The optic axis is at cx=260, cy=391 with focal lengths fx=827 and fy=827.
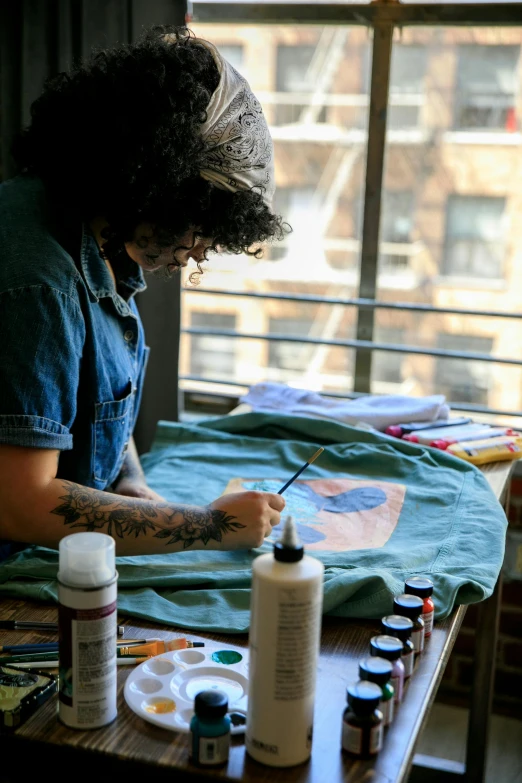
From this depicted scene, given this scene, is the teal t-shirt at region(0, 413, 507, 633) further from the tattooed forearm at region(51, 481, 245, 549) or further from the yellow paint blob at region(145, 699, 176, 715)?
the yellow paint blob at region(145, 699, 176, 715)

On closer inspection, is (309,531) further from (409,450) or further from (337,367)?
(337,367)

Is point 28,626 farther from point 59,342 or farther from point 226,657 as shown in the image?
point 59,342

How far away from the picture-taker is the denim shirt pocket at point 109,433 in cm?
131

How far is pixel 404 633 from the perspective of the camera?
97 centimetres

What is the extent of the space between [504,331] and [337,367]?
102 centimetres

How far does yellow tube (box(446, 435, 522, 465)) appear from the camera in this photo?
6.05 ft

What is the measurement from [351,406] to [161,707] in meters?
1.28

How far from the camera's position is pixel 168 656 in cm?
99

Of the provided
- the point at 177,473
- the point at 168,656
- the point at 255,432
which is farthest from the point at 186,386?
the point at 168,656

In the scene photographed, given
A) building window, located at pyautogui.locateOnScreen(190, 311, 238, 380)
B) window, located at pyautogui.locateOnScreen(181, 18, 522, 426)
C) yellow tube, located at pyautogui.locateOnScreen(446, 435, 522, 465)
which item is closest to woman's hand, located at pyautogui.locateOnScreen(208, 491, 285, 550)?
yellow tube, located at pyautogui.locateOnScreen(446, 435, 522, 465)

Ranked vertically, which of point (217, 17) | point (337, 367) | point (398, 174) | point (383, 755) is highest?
point (217, 17)

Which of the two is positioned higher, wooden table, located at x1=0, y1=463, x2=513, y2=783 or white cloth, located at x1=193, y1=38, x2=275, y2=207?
white cloth, located at x1=193, y1=38, x2=275, y2=207

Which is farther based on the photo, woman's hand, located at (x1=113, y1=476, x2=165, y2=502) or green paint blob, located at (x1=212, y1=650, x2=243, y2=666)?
woman's hand, located at (x1=113, y1=476, x2=165, y2=502)

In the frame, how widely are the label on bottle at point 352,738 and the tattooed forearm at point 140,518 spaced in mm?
416
